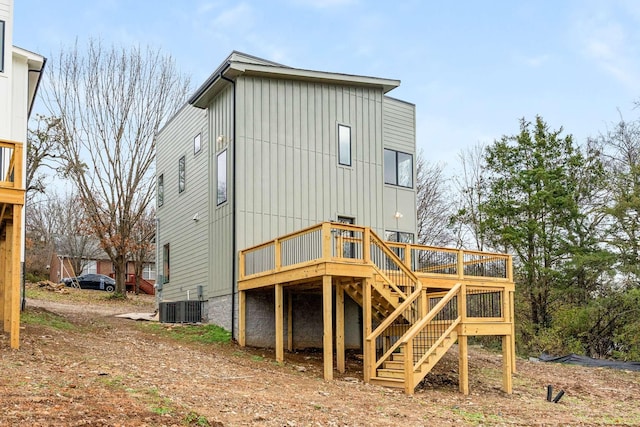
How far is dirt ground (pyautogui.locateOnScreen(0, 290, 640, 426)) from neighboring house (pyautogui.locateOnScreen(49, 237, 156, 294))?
106 ft

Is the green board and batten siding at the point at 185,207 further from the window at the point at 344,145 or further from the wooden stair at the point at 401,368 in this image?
the wooden stair at the point at 401,368

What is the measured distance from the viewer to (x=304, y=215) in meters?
19.0

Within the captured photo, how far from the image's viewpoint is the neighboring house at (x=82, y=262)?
4962 cm

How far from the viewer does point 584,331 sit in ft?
87.5

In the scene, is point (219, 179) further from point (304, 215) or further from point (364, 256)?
point (364, 256)

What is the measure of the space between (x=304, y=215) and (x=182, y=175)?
565 cm

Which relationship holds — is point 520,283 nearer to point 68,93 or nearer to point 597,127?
point 597,127

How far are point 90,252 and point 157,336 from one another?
1427 inches

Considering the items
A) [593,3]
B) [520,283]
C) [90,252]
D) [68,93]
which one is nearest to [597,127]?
[520,283]

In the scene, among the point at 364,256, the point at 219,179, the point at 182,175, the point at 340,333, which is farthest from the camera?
the point at 182,175

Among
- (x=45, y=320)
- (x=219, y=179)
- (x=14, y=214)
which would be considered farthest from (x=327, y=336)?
(x=45, y=320)

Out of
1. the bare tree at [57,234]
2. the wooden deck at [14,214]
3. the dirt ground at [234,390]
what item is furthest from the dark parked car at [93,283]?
the wooden deck at [14,214]

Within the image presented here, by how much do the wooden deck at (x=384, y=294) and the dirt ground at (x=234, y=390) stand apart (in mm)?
597

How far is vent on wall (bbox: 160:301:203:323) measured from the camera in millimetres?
20109
